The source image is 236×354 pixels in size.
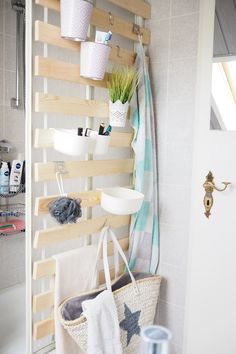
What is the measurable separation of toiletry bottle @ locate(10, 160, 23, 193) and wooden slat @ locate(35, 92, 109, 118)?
2.32 feet

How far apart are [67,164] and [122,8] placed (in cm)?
89

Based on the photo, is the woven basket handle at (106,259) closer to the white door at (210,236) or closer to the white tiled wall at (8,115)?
the white door at (210,236)

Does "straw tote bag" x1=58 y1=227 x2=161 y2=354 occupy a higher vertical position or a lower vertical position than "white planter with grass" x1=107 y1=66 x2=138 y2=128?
lower

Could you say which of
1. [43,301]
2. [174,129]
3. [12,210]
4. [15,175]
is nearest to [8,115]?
[15,175]

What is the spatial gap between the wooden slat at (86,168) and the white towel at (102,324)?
53cm

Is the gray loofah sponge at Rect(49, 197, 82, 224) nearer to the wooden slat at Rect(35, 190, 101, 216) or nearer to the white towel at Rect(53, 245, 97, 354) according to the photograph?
the wooden slat at Rect(35, 190, 101, 216)

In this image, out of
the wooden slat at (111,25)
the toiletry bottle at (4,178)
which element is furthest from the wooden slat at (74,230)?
the wooden slat at (111,25)

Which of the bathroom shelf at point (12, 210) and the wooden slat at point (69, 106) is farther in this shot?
the bathroom shelf at point (12, 210)

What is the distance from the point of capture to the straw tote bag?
56.0 inches

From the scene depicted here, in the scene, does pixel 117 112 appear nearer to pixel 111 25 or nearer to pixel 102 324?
pixel 111 25

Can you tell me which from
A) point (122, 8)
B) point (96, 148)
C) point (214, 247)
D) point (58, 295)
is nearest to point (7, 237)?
point (58, 295)

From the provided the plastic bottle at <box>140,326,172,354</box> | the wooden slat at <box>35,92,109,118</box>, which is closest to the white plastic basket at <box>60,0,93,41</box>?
the wooden slat at <box>35,92,109,118</box>

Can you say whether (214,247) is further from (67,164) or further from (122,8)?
(122,8)

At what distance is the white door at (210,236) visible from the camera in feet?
5.39
